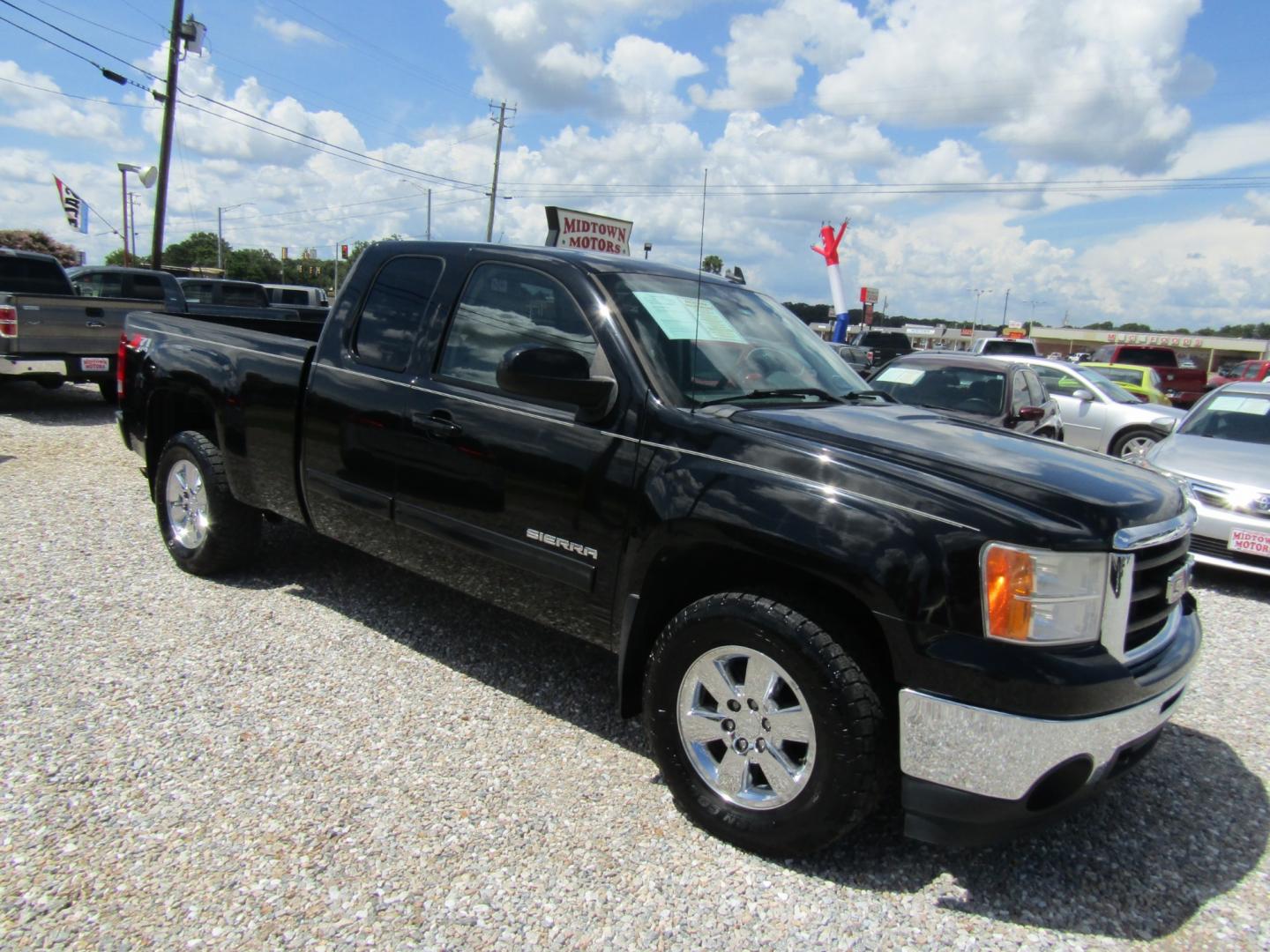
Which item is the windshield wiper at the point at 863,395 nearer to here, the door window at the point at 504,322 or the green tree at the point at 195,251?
the door window at the point at 504,322

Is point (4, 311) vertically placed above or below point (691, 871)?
above

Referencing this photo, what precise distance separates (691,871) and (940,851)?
0.87m

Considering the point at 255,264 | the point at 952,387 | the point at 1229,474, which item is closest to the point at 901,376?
the point at 952,387

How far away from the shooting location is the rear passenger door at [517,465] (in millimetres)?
3062

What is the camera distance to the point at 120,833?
8.69 feet

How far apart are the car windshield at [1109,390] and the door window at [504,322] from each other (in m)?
11.5

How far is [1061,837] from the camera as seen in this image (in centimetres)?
295

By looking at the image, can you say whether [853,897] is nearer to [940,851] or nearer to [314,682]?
[940,851]

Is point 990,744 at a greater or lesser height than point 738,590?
lesser

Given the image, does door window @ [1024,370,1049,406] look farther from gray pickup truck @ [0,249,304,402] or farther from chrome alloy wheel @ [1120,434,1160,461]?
gray pickup truck @ [0,249,304,402]

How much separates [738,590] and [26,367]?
1005 centimetres

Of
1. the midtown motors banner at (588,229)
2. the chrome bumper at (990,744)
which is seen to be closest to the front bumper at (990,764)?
the chrome bumper at (990,744)

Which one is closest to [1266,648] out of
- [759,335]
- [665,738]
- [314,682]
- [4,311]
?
[759,335]

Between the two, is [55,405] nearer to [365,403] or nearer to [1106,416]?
[365,403]
